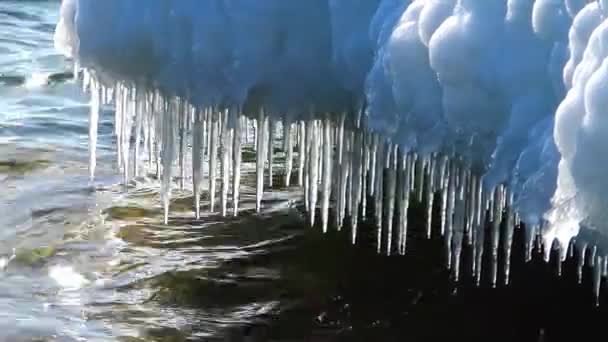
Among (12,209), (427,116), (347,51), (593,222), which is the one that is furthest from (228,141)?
(12,209)

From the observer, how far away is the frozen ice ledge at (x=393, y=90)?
2.62 meters

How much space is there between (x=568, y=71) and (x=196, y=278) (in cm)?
355

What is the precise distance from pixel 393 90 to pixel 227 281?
9.92 ft

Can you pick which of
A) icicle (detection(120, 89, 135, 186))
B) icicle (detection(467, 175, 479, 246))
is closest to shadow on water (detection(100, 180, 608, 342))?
icicle (detection(120, 89, 135, 186))

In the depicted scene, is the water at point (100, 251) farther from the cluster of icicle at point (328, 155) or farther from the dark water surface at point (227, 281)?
the cluster of icicle at point (328, 155)

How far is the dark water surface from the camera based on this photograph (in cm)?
530

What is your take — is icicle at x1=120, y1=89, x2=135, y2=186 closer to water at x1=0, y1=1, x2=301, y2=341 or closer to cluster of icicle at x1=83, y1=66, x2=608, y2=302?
cluster of icicle at x1=83, y1=66, x2=608, y2=302

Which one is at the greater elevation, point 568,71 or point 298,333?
point 568,71

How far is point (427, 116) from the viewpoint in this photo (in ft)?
9.84

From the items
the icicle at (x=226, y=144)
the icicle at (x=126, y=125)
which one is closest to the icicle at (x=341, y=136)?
the icicle at (x=226, y=144)

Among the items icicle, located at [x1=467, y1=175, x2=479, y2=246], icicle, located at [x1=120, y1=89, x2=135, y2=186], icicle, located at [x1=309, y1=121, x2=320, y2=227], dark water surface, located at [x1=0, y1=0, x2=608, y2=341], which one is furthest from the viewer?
dark water surface, located at [x1=0, y1=0, x2=608, y2=341]

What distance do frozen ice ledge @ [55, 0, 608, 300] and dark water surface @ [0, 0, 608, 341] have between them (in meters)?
1.34

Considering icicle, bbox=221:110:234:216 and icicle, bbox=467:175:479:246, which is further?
icicle, bbox=221:110:234:216

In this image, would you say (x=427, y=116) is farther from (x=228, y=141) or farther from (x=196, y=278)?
(x=196, y=278)
